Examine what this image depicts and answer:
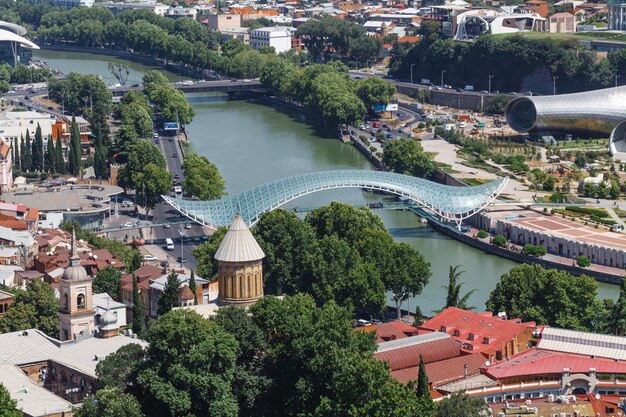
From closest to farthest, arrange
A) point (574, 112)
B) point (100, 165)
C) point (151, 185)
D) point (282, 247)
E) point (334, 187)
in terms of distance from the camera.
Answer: point (282, 247) < point (334, 187) < point (151, 185) < point (100, 165) < point (574, 112)

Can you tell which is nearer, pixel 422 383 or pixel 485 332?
pixel 422 383

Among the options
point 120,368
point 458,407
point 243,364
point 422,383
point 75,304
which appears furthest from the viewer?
point 75,304

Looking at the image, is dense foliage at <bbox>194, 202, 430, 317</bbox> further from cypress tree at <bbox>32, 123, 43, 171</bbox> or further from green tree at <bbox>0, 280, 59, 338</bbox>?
cypress tree at <bbox>32, 123, 43, 171</bbox>

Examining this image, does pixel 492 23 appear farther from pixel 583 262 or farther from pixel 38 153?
pixel 583 262

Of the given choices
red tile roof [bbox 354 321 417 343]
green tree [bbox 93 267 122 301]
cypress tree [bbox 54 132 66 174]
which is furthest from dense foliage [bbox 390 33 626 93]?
red tile roof [bbox 354 321 417 343]

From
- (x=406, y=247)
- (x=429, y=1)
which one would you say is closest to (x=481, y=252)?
(x=406, y=247)

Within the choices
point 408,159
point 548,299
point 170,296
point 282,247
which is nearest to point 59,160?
point 408,159

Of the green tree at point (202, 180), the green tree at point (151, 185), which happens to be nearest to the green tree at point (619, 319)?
the green tree at point (151, 185)
